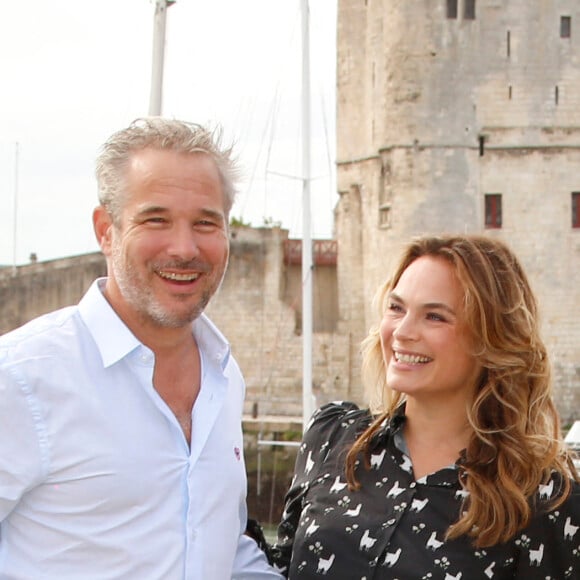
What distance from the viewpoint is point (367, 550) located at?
2.98m

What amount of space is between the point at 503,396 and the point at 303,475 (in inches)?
25.2

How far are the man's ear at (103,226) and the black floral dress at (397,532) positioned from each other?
93cm

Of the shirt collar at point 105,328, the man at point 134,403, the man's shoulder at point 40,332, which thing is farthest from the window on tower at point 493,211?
the man's shoulder at point 40,332

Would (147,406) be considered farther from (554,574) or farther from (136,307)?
(554,574)

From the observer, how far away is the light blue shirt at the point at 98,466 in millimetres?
2506

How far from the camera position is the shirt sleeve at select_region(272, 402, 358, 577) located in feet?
10.7

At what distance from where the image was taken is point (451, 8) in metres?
20.1

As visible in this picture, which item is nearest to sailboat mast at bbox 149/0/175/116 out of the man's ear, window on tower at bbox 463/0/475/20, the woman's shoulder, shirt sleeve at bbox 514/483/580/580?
the woman's shoulder

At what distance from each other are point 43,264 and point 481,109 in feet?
30.1

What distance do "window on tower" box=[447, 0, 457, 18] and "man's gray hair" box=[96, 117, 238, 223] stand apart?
59.4 ft

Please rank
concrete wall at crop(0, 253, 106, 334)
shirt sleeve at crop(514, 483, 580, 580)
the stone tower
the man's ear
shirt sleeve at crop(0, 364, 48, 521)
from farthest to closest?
concrete wall at crop(0, 253, 106, 334) < the stone tower < shirt sleeve at crop(514, 483, 580, 580) < the man's ear < shirt sleeve at crop(0, 364, 48, 521)

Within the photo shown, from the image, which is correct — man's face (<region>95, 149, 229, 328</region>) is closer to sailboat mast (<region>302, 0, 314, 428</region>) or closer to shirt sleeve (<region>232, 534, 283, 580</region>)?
shirt sleeve (<region>232, 534, 283, 580</region>)

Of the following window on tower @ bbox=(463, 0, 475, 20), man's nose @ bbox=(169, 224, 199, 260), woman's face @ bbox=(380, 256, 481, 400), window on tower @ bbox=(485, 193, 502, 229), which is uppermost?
window on tower @ bbox=(463, 0, 475, 20)

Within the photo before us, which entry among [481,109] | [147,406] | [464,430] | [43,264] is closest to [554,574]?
[464,430]
